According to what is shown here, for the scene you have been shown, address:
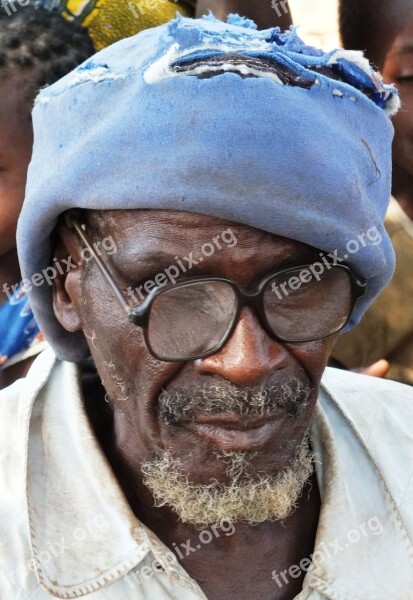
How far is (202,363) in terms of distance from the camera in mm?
1395

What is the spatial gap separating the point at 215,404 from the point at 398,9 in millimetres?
2111

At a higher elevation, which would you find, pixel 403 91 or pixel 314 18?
pixel 403 91

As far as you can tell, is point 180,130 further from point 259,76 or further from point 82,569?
point 82,569

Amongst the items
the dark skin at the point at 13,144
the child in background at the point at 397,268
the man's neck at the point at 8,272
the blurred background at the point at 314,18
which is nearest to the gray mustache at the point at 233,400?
the dark skin at the point at 13,144

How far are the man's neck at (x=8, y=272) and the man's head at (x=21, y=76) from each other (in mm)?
120

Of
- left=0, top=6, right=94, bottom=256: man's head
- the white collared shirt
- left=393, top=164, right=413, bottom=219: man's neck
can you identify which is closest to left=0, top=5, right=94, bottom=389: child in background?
left=0, top=6, right=94, bottom=256: man's head

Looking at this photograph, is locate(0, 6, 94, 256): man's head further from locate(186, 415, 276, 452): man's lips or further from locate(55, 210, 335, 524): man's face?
locate(186, 415, 276, 452): man's lips

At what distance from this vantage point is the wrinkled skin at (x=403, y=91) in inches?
113

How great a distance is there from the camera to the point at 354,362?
113 inches

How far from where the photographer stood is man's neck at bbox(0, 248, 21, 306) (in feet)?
8.39

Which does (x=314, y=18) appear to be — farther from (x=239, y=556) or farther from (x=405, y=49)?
(x=239, y=556)

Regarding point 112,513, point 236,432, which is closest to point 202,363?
point 236,432

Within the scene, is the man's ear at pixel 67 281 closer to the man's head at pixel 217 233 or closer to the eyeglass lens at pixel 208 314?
the man's head at pixel 217 233

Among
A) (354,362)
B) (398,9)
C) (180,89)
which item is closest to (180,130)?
(180,89)
